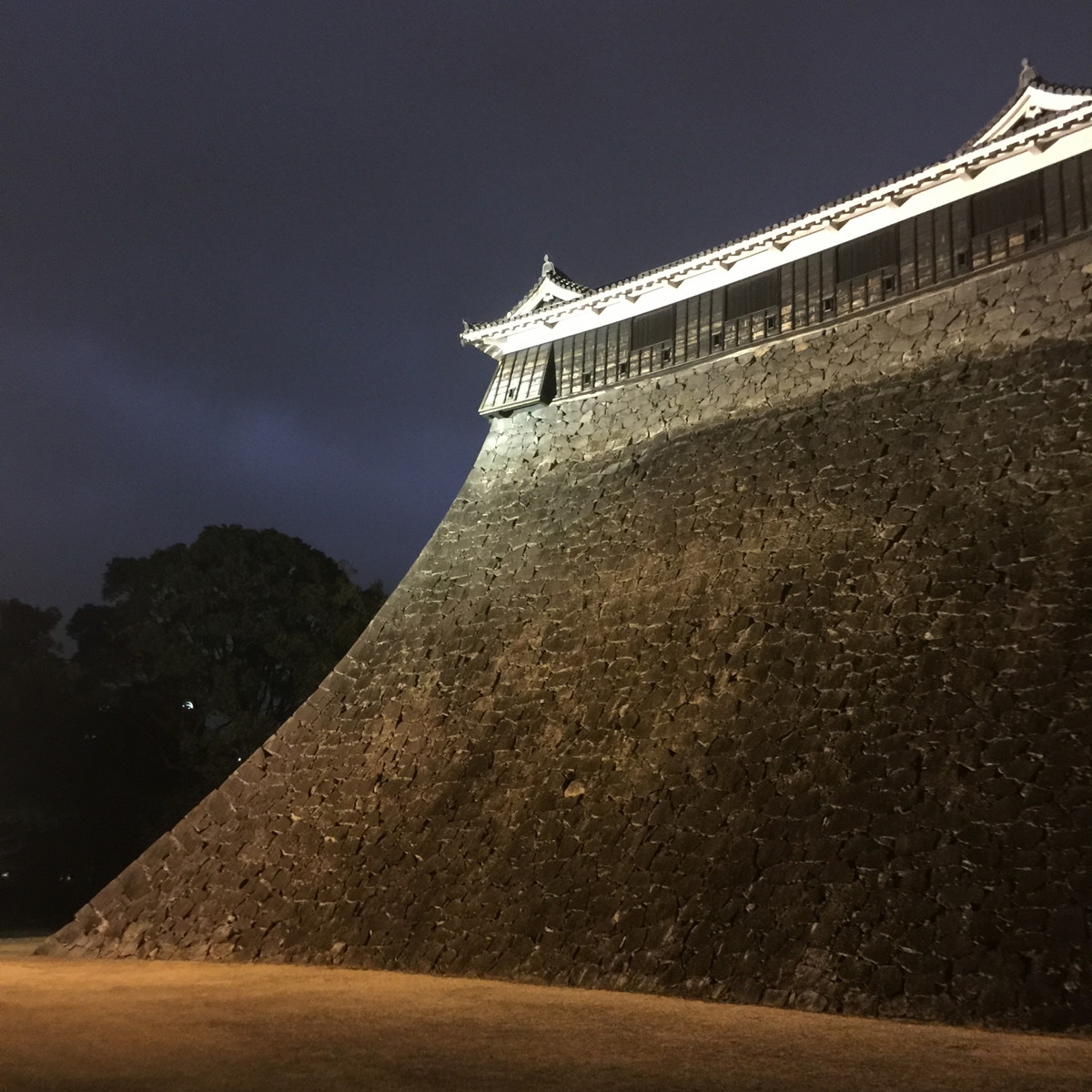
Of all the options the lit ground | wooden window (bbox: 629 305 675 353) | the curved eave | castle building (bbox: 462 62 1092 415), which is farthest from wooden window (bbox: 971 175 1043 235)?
the lit ground

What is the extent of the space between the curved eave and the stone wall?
1.36m

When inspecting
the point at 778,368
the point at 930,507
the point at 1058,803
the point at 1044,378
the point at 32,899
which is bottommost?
the point at 32,899

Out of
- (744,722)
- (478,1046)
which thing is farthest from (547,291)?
(478,1046)

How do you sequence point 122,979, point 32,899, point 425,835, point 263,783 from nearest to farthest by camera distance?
point 122,979 → point 425,835 → point 263,783 → point 32,899

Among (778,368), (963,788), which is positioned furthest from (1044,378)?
(963,788)

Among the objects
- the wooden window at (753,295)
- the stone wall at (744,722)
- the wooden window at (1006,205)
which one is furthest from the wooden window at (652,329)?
the wooden window at (1006,205)

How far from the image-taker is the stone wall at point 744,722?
7.35m

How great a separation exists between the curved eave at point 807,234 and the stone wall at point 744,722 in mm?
1360

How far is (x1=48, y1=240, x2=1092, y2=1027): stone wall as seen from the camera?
7348mm

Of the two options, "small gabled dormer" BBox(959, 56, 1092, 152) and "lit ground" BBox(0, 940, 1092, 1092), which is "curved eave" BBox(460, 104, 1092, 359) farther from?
"lit ground" BBox(0, 940, 1092, 1092)

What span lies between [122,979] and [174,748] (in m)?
13.9

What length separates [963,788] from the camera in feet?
25.1

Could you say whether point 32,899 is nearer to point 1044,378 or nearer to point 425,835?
point 425,835

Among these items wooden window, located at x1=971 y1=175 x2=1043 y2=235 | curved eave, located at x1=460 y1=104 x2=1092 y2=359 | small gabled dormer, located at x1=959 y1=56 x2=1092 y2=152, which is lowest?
wooden window, located at x1=971 y1=175 x2=1043 y2=235
